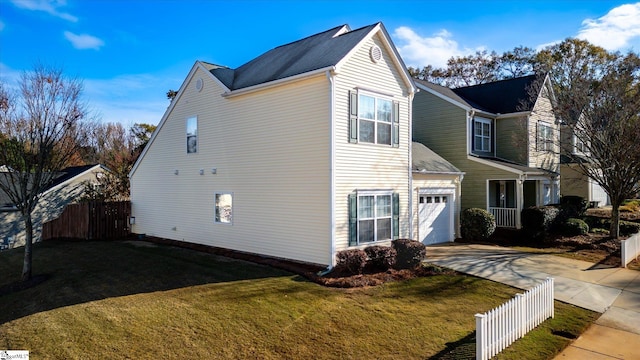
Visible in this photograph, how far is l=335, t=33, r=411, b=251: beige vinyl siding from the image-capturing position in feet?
39.4

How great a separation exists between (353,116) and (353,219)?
3.29 m

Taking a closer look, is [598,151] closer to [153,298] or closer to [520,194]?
[520,194]

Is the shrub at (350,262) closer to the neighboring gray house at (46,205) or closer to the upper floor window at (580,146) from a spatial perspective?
the upper floor window at (580,146)

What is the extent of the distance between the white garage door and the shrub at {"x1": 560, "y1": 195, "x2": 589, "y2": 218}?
6834mm

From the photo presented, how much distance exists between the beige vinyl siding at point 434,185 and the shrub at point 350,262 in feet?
16.0

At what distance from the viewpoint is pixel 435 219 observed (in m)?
16.9

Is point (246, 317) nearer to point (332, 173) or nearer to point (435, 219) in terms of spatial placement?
point (332, 173)

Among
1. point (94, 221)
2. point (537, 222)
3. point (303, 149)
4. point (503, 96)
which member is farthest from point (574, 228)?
point (94, 221)

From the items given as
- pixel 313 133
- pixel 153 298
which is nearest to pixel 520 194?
pixel 313 133

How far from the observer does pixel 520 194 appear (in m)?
19.3

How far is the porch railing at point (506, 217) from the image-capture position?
1981 cm

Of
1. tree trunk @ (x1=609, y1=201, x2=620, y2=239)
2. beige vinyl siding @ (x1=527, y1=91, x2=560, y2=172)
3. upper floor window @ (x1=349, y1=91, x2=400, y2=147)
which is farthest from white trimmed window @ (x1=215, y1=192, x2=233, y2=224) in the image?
tree trunk @ (x1=609, y1=201, x2=620, y2=239)

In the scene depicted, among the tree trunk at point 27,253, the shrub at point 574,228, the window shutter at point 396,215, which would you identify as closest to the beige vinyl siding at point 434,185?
the window shutter at point 396,215

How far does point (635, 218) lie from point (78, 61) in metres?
30.3
